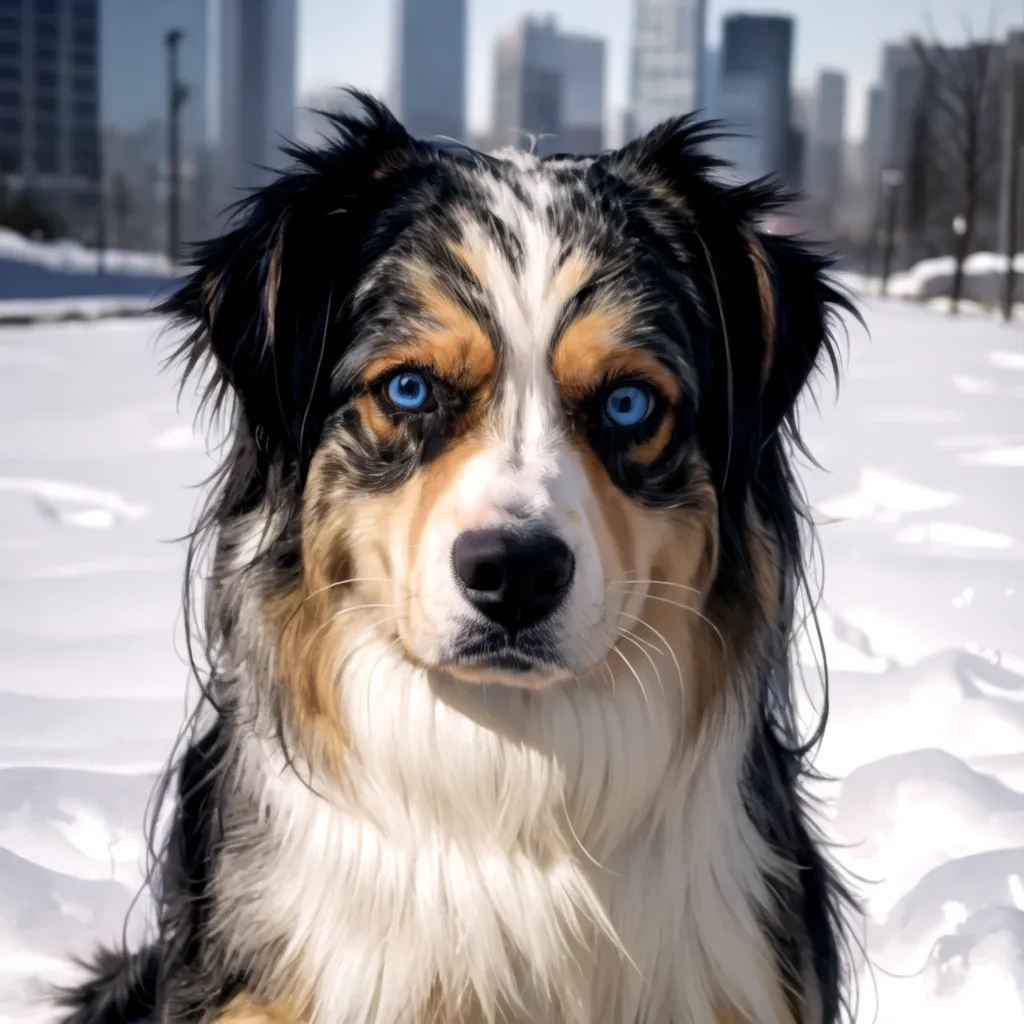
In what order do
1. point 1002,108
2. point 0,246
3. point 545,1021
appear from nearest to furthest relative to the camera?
point 545,1021 < point 1002,108 < point 0,246

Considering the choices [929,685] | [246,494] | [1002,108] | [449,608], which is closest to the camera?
[449,608]

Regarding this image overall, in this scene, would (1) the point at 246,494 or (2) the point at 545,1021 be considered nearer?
(2) the point at 545,1021

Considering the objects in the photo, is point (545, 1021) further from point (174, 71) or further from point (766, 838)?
point (174, 71)

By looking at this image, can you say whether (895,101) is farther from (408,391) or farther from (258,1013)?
(258,1013)

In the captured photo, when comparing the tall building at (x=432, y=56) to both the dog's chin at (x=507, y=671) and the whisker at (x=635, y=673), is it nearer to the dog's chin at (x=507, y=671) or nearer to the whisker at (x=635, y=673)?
the whisker at (x=635, y=673)

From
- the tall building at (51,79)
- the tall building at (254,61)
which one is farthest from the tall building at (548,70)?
the tall building at (51,79)

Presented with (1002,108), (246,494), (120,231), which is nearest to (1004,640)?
(246,494)
